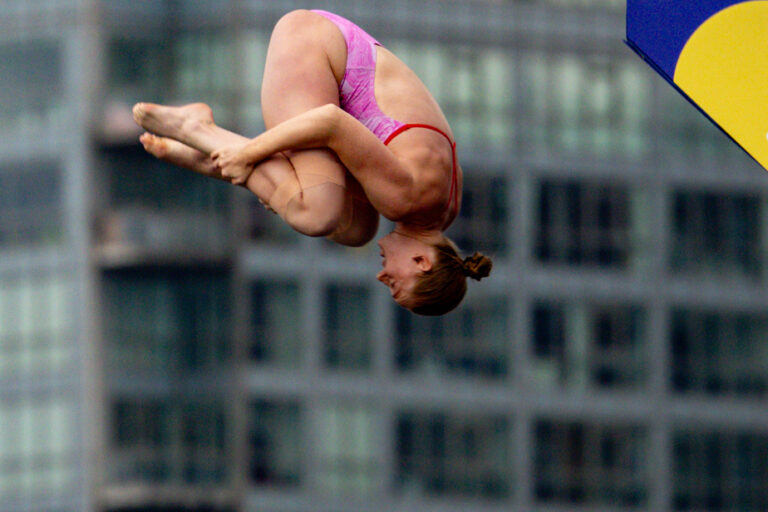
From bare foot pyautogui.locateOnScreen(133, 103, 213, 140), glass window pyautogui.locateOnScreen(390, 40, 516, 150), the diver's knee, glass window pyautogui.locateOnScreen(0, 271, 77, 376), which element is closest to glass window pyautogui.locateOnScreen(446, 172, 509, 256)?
glass window pyautogui.locateOnScreen(390, 40, 516, 150)

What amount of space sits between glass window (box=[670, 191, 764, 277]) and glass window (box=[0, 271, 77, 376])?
605 inches

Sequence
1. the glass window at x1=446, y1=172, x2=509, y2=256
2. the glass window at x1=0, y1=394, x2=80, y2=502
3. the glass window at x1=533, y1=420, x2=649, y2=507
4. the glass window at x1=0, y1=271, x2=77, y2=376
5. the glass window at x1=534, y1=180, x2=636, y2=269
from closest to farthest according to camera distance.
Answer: the glass window at x1=0, y1=394, x2=80, y2=502, the glass window at x1=0, y1=271, x2=77, y2=376, the glass window at x1=533, y1=420, x2=649, y2=507, the glass window at x1=446, y1=172, x2=509, y2=256, the glass window at x1=534, y1=180, x2=636, y2=269

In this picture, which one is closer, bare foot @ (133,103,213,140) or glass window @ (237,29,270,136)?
bare foot @ (133,103,213,140)

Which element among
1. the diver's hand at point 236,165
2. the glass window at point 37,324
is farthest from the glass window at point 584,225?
the diver's hand at point 236,165

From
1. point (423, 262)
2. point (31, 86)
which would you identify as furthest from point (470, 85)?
point (423, 262)

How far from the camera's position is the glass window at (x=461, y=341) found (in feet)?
142

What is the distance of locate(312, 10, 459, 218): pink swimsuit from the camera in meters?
12.1

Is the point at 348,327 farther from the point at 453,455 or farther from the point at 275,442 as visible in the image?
the point at 453,455

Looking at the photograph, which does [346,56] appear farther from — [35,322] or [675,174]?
[675,174]

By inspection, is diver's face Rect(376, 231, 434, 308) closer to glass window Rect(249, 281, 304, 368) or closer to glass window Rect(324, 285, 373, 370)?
glass window Rect(249, 281, 304, 368)

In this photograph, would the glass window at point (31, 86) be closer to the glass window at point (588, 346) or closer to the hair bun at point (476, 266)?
the glass window at point (588, 346)

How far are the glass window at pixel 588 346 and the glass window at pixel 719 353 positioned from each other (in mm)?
1096

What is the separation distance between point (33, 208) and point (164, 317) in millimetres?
4153

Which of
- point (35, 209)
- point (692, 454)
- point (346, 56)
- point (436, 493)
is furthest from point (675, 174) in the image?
point (346, 56)
